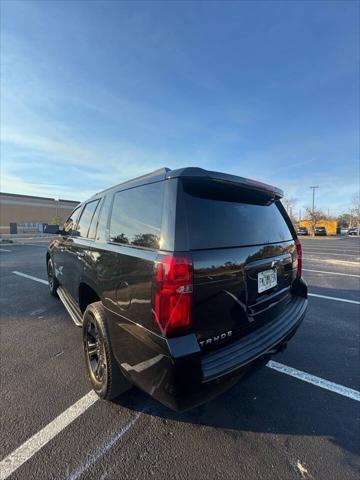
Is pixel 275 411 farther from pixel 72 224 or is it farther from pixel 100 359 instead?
pixel 72 224

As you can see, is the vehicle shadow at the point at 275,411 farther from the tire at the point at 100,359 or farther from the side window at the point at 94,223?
the side window at the point at 94,223

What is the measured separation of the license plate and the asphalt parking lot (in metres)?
1.12

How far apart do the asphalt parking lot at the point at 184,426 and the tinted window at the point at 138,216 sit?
1545mm

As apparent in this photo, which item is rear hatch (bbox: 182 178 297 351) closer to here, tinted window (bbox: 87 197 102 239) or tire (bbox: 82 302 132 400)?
tire (bbox: 82 302 132 400)

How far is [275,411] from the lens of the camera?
2307 mm

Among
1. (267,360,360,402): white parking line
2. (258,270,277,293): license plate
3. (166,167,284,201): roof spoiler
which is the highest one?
(166,167,284,201): roof spoiler

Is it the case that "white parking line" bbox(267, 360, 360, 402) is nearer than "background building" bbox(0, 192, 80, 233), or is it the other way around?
"white parking line" bbox(267, 360, 360, 402)

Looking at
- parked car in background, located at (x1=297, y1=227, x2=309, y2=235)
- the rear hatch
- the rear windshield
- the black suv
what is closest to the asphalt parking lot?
the black suv

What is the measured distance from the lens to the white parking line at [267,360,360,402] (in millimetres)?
2547

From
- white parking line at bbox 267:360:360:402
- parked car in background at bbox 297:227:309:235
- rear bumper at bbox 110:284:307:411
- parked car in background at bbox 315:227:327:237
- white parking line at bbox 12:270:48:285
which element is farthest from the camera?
parked car in background at bbox 297:227:309:235

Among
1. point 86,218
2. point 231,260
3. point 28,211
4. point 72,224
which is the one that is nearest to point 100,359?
point 231,260

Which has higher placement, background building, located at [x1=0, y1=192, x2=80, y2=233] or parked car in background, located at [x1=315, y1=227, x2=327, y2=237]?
background building, located at [x1=0, y1=192, x2=80, y2=233]

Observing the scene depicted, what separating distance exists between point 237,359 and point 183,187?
1.33 metres

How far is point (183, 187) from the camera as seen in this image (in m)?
1.84
